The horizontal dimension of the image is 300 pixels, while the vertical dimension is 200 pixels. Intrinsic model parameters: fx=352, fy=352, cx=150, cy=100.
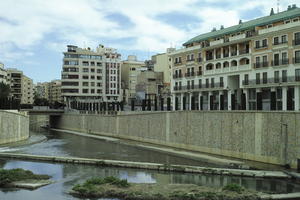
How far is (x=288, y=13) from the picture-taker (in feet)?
171

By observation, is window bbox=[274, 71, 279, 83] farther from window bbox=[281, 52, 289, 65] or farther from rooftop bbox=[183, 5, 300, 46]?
rooftop bbox=[183, 5, 300, 46]

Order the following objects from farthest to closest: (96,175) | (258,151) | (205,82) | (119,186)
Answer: (205,82), (258,151), (96,175), (119,186)

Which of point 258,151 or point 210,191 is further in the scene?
point 258,151

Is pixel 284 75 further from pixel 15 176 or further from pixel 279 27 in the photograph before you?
pixel 15 176

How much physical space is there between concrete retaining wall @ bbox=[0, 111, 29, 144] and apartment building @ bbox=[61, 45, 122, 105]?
49629 mm

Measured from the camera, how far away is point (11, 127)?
177 feet

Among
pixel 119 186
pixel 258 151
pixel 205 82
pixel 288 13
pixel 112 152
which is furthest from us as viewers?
pixel 205 82

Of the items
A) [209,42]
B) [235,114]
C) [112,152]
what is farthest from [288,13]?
[112,152]

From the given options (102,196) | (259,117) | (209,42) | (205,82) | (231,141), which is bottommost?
(102,196)

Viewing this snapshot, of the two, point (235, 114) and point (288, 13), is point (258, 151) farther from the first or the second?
point (288, 13)

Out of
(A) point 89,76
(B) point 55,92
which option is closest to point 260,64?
(A) point 89,76

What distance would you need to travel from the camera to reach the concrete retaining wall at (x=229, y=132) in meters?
32.3

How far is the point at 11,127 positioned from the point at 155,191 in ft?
121

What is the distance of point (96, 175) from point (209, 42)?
40.3 metres
